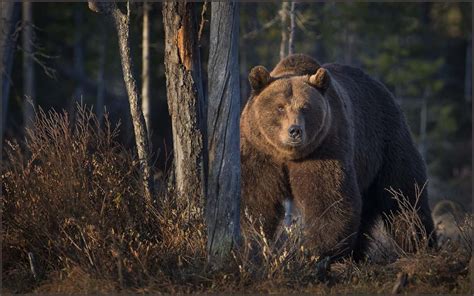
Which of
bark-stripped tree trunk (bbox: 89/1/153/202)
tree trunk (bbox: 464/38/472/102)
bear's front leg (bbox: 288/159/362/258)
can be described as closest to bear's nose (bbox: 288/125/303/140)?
bear's front leg (bbox: 288/159/362/258)

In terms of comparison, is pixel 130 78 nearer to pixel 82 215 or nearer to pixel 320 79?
pixel 82 215

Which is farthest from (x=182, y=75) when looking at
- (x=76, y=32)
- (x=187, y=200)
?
(x=76, y=32)

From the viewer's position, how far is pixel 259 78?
308 inches

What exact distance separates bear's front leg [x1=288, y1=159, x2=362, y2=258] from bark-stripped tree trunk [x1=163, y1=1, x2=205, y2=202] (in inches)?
39.5

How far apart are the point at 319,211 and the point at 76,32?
823 inches

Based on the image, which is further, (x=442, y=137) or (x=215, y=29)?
(x=442, y=137)

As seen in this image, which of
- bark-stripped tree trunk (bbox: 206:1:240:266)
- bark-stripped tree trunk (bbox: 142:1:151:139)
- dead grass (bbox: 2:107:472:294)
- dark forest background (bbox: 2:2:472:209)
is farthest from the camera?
dark forest background (bbox: 2:2:472:209)

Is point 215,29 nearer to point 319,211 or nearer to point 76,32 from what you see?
point 319,211

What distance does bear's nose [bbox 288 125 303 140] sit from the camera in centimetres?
730

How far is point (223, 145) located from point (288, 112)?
3.75 feet

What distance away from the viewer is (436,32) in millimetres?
28266

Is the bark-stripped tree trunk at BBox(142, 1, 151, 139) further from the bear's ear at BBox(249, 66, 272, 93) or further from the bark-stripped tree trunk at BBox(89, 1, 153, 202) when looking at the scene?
the bear's ear at BBox(249, 66, 272, 93)

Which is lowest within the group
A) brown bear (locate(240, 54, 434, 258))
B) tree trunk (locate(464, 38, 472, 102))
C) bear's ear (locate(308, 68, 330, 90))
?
tree trunk (locate(464, 38, 472, 102))

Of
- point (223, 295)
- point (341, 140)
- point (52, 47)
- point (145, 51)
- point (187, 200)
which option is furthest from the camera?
point (52, 47)
